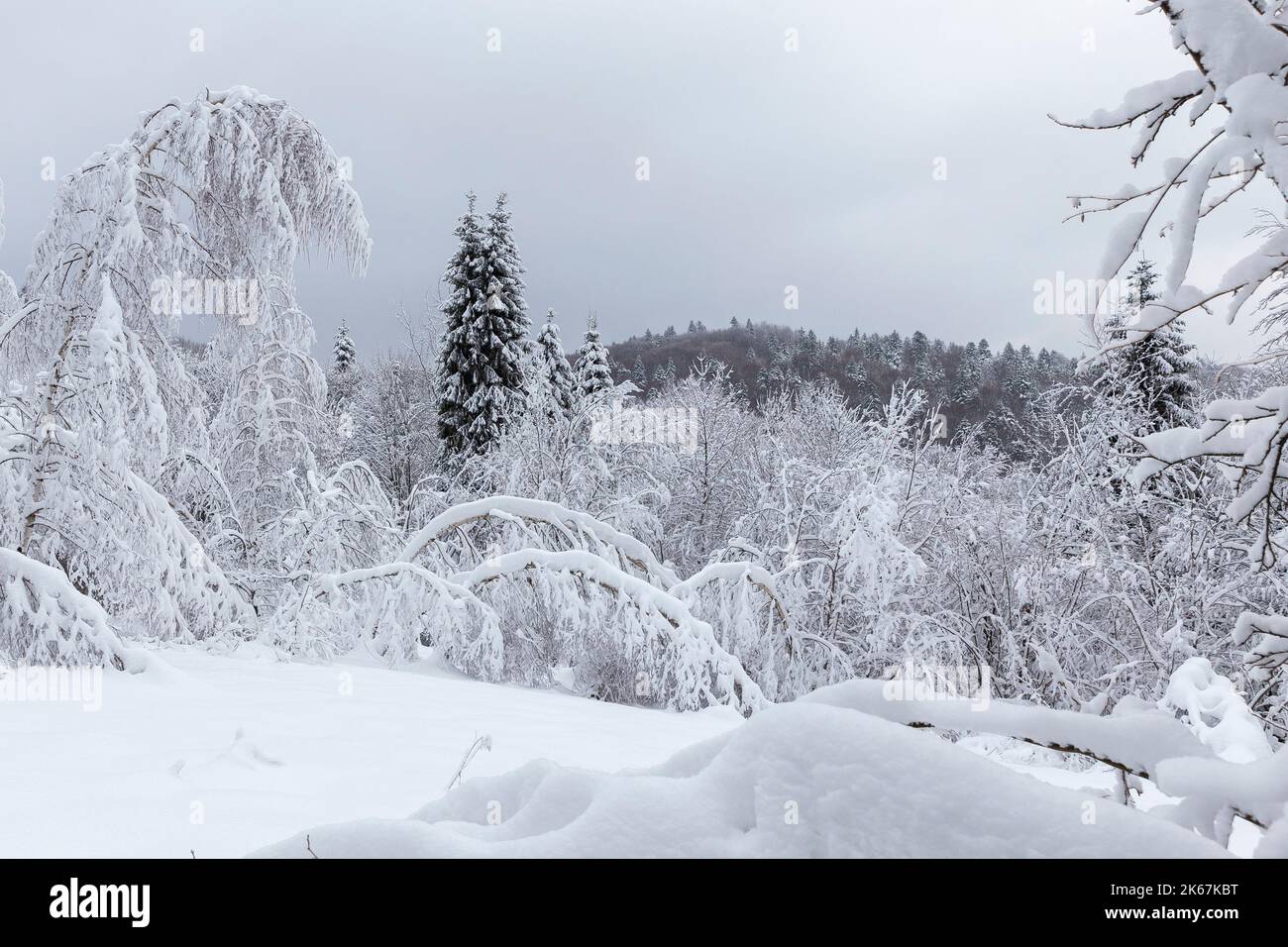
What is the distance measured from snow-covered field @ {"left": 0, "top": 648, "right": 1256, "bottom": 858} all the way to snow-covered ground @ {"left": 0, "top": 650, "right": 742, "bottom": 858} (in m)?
0.01

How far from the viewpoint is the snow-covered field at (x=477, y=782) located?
1.01m

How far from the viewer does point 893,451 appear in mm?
12109

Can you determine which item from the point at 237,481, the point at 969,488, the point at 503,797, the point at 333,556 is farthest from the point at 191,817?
the point at 969,488

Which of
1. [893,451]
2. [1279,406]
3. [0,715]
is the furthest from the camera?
[893,451]

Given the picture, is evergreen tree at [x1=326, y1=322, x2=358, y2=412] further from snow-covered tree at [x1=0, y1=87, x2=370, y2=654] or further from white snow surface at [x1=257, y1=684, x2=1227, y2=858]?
white snow surface at [x1=257, y1=684, x2=1227, y2=858]

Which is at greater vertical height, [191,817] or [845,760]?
[845,760]

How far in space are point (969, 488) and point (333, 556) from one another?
31.0 feet

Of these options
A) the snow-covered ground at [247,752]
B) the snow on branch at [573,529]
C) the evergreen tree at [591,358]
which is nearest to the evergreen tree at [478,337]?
the evergreen tree at [591,358]

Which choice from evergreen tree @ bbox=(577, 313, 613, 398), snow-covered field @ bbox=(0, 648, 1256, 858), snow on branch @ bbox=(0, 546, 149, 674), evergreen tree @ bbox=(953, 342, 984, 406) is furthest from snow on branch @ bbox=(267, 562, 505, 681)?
evergreen tree @ bbox=(953, 342, 984, 406)

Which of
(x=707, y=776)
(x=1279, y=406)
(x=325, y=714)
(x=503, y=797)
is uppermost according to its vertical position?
(x=1279, y=406)

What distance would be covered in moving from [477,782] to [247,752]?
6.52 feet

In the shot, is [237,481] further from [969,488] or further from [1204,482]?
[1204,482]

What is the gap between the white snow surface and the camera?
956 mm

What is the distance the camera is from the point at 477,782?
1466 millimetres
